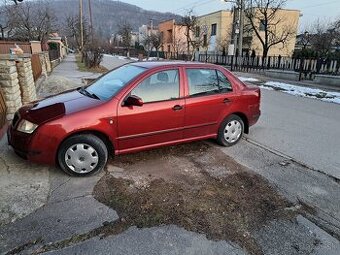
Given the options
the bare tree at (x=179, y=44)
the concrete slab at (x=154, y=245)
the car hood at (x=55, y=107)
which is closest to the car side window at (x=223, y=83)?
the car hood at (x=55, y=107)

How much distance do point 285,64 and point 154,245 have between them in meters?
20.3

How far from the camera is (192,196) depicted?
3.50m

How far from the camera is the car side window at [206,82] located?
15.2ft

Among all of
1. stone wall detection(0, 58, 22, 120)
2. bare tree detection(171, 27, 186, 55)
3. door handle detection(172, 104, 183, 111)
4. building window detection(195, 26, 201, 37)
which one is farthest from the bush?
bare tree detection(171, 27, 186, 55)

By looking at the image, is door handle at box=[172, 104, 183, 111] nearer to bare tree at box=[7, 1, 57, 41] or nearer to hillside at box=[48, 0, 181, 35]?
bare tree at box=[7, 1, 57, 41]

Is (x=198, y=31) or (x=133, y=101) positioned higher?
(x=198, y=31)

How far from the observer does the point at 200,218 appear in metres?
3.07

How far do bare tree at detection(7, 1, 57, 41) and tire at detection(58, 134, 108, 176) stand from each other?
29846 millimetres

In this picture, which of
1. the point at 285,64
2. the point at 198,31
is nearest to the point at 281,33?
the point at 198,31

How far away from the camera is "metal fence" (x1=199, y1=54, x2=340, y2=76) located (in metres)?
16.4

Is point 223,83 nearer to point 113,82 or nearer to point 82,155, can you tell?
point 113,82

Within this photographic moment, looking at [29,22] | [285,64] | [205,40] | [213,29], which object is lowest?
[285,64]

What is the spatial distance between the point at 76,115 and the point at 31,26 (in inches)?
1366

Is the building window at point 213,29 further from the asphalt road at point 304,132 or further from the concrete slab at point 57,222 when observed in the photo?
the concrete slab at point 57,222
